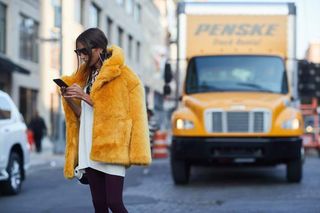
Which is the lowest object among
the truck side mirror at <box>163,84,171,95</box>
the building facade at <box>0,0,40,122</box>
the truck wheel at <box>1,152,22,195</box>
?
the truck wheel at <box>1,152,22,195</box>

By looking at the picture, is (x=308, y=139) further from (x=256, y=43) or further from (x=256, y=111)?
(x=256, y=111)

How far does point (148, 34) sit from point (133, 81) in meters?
54.7

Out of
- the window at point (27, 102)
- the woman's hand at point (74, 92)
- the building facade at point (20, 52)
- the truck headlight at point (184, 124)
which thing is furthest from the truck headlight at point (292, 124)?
the window at point (27, 102)

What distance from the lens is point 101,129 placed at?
3.95 m

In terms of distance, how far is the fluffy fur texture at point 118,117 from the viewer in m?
3.94

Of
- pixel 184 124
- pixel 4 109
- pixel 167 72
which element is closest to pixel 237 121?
pixel 184 124

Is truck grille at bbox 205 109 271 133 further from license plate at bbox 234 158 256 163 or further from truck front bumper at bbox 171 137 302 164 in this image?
license plate at bbox 234 158 256 163

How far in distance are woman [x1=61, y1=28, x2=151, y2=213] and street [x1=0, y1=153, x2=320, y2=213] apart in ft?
13.1

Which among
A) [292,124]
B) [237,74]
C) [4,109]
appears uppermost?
[237,74]

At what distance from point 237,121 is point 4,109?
391cm

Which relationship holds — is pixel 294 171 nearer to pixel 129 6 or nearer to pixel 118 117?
pixel 118 117

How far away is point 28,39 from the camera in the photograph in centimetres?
2756

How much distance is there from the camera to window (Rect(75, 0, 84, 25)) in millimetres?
33812

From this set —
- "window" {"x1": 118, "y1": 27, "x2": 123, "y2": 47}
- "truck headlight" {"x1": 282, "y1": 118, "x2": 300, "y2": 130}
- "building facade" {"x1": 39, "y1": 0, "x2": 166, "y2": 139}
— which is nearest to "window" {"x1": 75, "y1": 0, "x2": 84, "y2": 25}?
"building facade" {"x1": 39, "y1": 0, "x2": 166, "y2": 139}
